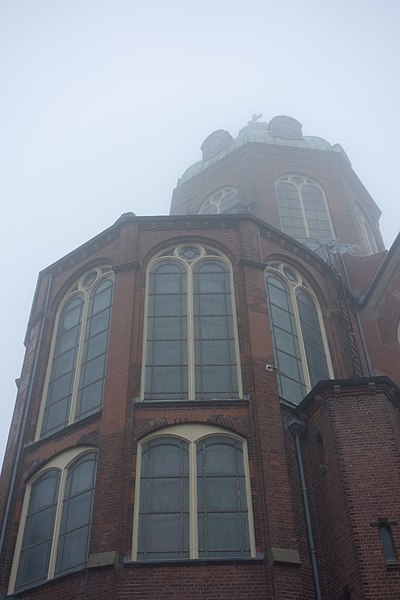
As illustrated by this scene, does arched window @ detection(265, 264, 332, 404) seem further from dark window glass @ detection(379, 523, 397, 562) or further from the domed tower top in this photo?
the domed tower top

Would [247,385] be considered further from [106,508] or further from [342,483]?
[106,508]

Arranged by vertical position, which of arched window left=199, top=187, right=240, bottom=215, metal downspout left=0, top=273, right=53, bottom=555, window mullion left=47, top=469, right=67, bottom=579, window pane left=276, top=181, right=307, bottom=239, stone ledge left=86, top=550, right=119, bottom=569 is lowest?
stone ledge left=86, top=550, right=119, bottom=569

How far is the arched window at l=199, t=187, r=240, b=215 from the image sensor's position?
1146 inches

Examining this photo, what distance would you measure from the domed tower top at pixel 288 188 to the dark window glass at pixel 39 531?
14.7m

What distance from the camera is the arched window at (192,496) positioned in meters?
12.3

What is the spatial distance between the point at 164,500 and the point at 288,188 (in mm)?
18775

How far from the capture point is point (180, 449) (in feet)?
44.3

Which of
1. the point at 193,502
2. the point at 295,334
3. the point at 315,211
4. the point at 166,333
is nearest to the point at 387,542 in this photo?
the point at 193,502

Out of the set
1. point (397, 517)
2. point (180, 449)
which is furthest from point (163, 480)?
point (397, 517)

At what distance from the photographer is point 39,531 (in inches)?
543

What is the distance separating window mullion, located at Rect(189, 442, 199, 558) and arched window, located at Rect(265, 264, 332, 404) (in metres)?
2.82

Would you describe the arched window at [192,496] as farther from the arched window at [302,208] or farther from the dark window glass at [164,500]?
the arched window at [302,208]

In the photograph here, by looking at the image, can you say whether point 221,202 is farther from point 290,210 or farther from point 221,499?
point 221,499

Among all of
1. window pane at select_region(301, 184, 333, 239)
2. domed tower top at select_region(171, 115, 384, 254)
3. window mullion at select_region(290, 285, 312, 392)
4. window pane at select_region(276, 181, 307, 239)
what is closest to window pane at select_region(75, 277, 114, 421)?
window mullion at select_region(290, 285, 312, 392)
